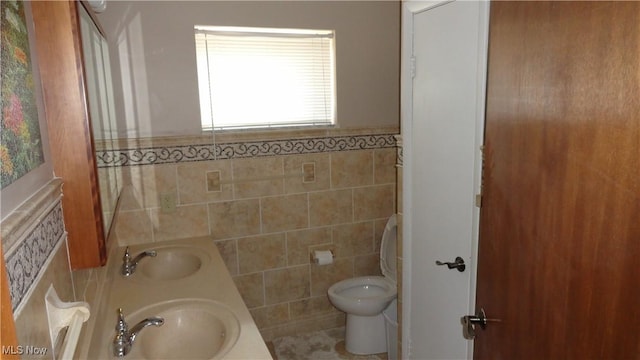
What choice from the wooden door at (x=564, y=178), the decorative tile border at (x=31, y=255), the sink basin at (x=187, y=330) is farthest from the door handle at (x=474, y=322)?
the decorative tile border at (x=31, y=255)

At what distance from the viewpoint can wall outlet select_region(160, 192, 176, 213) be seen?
2502 mm

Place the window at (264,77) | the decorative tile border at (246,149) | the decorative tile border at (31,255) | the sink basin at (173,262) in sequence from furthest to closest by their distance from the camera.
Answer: the window at (264,77) < the decorative tile border at (246,149) < the sink basin at (173,262) < the decorative tile border at (31,255)

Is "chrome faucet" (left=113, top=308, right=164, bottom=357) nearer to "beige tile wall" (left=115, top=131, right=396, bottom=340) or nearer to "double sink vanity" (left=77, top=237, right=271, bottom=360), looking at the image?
"double sink vanity" (left=77, top=237, right=271, bottom=360)

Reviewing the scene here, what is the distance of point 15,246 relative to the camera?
675 mm

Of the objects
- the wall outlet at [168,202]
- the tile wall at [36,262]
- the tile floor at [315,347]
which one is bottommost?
the tile floor at [315,347]

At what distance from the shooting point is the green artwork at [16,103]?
2.34ft

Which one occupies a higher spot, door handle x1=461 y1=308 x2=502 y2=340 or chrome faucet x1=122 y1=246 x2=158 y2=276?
door handle x1=461 y1=308 x2=502 y2=340

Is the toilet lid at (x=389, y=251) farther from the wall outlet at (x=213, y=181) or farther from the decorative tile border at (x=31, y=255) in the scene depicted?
the decorative tile border at (x=31, y=255)

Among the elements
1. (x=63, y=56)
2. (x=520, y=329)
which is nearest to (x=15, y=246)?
(x=63, y=56)

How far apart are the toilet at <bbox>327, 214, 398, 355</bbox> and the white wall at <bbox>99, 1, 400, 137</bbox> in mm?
865

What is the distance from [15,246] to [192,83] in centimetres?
→ 191

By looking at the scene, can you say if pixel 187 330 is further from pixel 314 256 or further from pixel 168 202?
pixel 314 256

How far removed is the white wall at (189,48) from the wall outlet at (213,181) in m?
0.27

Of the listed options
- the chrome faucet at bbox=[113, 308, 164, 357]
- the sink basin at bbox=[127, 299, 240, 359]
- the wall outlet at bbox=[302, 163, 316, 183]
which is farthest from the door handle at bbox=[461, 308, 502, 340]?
the wall outlet at bbox=[302, 163, 316, 183]
